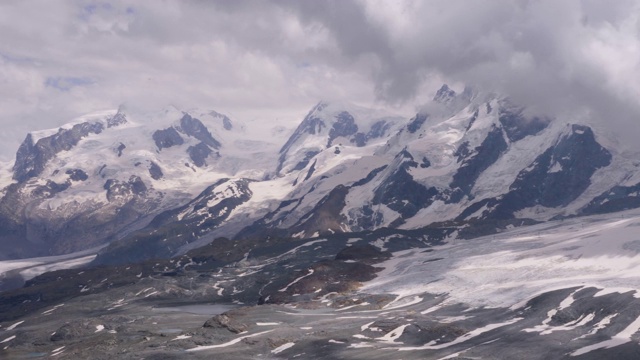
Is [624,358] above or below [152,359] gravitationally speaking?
below

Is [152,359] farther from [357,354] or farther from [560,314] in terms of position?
[560,314]

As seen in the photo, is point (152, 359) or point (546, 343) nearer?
point (546, 343)

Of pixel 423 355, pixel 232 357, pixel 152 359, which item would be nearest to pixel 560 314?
pixel 423 355

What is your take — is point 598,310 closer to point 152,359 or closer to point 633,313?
point 633,313

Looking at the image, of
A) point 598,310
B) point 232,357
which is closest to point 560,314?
point 598,310

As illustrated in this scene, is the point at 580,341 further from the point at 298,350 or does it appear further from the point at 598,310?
the point at 298,350

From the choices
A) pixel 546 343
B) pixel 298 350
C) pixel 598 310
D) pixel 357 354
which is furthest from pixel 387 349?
pixel 598 310

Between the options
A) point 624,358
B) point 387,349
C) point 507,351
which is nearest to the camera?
point 624,358

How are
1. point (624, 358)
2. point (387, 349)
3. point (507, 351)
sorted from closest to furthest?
1. point (624, 358)
2. point (507, 351)
3. point (387, 349)
